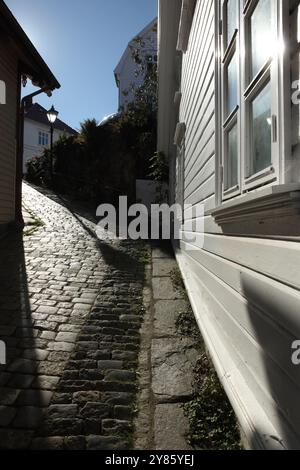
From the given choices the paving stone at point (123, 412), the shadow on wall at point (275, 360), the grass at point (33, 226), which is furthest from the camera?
the grass at point (33, 226)

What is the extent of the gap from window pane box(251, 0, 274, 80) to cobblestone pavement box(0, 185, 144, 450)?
2.45 meters

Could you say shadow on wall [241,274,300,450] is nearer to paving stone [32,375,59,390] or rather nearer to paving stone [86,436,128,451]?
paving stone [86,436,128,451]

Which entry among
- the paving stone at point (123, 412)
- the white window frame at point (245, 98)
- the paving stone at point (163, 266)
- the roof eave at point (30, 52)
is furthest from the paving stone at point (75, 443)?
the roof eave at point (30, 52)

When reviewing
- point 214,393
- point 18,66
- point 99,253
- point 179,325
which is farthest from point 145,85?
point 214,393

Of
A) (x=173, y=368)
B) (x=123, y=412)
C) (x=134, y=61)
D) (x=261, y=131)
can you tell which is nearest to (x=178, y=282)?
(x=173, y=368)

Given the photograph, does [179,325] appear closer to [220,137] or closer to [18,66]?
[220,137]

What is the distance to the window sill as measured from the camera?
1.70 metres

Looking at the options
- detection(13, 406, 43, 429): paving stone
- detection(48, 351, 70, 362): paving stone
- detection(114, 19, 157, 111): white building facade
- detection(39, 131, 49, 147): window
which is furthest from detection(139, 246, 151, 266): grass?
detection(39, 131, 49, 147): window

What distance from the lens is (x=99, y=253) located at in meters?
8.10

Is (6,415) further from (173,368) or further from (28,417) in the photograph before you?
(173,368)

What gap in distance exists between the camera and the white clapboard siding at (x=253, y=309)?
1849 millimetres

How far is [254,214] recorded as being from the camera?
2.33m

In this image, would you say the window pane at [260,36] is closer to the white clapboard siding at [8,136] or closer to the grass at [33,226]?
the white clapboard siding at [8,136]

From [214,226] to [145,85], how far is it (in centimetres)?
2007
